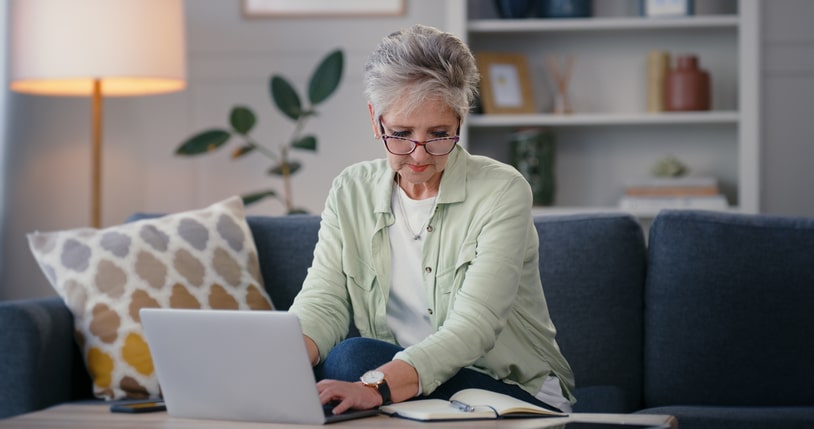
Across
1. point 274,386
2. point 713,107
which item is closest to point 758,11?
point 713,107

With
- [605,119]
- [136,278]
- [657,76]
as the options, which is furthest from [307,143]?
[136,278]

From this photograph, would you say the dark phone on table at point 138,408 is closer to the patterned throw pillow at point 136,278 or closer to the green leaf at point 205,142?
the patterned throw pillow at point 136,278

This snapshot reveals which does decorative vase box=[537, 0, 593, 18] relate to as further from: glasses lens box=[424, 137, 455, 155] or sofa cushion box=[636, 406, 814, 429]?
glasses lens box=[424, 137, 455, 155]

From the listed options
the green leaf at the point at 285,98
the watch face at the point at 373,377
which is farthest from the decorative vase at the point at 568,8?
the watch face at the point at 373,377

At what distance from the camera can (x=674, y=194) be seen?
398cm

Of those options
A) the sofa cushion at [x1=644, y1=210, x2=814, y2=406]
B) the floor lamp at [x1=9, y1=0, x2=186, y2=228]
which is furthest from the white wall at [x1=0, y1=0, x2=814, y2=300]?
the sofa cushion at [x1=644, y1=210, x2=814, y2=406]

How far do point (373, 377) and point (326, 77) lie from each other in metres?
2.61

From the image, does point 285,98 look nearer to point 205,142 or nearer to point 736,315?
point 205,142

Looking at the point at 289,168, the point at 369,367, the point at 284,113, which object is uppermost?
the point at 284,113

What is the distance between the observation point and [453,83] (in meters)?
1.78

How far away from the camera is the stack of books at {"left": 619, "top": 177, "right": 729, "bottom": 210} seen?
3.94m

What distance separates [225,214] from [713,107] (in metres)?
2.35

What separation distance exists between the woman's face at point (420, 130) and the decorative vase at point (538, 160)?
2.28m

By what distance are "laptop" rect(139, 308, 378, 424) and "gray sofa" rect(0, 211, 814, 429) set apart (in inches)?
33.8
